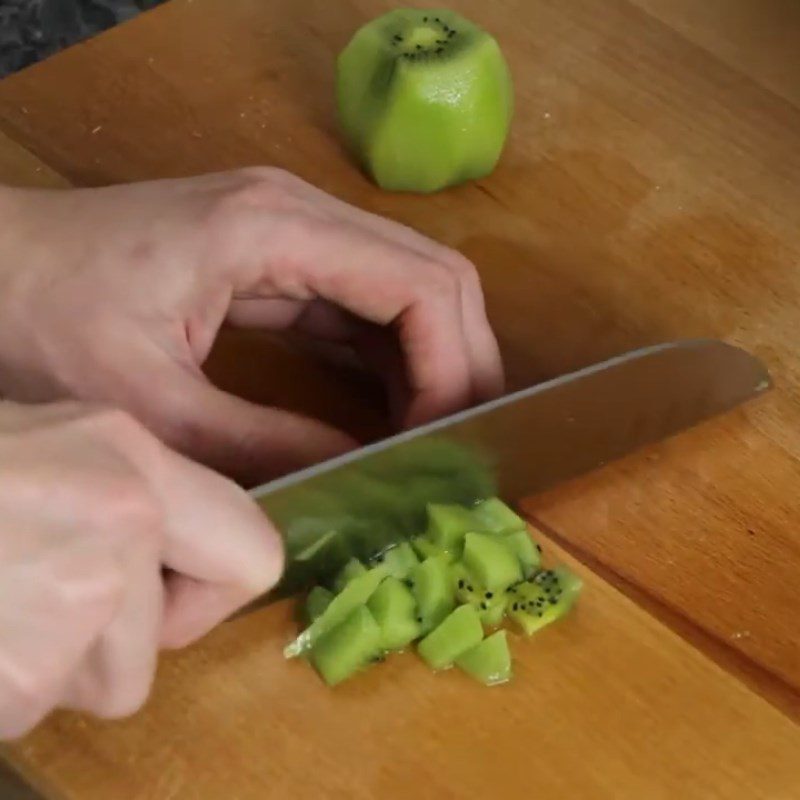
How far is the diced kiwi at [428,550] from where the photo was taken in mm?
1100

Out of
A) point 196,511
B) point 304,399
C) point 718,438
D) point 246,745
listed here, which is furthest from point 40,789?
point 718,438

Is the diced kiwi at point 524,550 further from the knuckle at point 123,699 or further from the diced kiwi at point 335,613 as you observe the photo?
the knuckle at point 123,699

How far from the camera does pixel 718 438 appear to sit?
1200mm

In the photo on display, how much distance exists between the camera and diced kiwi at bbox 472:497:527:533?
3.67 feet

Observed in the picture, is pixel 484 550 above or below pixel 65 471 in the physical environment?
below

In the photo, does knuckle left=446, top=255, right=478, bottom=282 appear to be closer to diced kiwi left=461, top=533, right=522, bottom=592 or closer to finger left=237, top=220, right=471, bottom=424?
finger left=237, top=220, right=471, bottom=424

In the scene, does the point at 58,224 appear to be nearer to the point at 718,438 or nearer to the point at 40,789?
the point at 40,789

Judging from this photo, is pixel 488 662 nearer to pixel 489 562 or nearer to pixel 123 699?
pixel 489 562

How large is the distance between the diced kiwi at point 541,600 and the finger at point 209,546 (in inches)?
9.7

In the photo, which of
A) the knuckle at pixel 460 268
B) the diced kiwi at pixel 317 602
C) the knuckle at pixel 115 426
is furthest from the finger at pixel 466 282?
the knuckle at pixel 115 426

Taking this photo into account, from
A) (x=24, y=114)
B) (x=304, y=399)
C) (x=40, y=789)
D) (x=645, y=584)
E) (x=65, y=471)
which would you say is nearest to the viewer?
(x=65, y=471)

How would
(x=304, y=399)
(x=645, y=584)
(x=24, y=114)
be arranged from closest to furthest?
(x=645, y=584) < (x=304, y=399) < (x=24, y=114)

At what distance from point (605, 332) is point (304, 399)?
11.8 inches

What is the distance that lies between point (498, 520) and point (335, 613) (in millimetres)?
163
